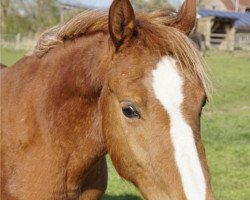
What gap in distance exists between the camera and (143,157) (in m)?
2.33

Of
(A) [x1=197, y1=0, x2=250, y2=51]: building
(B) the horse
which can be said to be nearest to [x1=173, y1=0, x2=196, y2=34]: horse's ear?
(B) the horse

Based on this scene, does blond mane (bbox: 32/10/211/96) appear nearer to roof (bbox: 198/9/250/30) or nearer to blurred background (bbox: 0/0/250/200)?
blurred background (bbox: 0/0/250/200)

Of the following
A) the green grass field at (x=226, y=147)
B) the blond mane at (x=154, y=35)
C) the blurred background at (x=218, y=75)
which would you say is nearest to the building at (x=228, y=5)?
the blurred background at (x=218, y=75)

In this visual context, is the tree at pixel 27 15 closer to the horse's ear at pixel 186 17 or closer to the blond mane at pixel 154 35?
the blond mane at pixel 154 35

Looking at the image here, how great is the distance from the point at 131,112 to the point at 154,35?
17.3 inches

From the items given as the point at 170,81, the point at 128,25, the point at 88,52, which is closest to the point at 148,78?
the point at 170,81

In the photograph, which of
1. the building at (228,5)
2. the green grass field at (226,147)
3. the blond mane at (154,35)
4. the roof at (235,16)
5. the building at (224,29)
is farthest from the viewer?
the building at (228,5)

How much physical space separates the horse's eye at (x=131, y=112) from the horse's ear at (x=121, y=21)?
0.38m

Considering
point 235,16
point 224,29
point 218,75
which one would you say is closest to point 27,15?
point 224,29

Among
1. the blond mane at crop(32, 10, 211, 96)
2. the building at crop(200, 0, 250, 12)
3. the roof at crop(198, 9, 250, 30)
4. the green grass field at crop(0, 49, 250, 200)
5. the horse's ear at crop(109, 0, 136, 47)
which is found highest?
the horse's ear at crop(109, 0, 136, 47)

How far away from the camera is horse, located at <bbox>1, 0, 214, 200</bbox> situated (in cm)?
224

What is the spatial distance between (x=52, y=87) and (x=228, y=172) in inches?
184

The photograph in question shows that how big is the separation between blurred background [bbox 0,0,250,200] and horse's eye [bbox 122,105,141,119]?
Result: 468mm

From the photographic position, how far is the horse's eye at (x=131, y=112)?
7.64 ft
